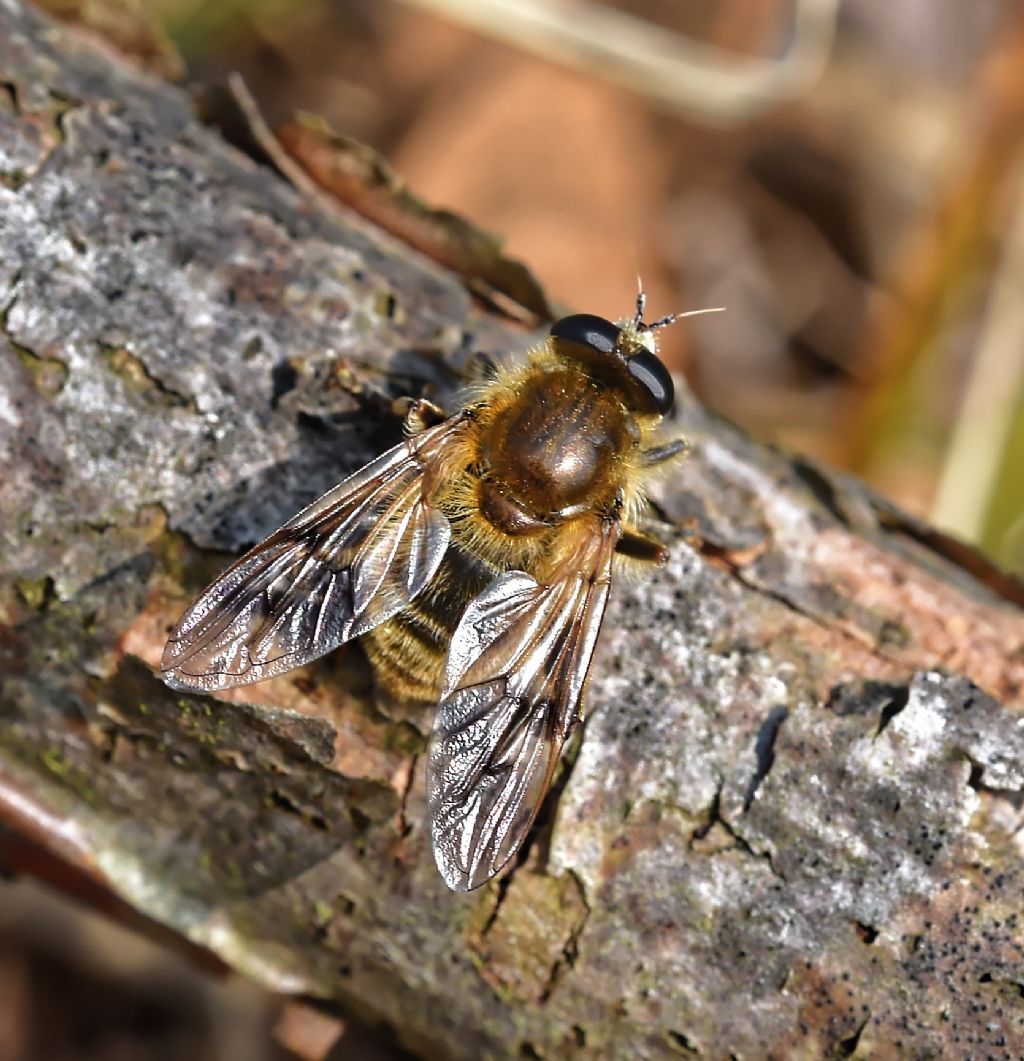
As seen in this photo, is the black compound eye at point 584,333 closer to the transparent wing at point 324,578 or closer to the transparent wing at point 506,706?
the transparent wing at point 324,578

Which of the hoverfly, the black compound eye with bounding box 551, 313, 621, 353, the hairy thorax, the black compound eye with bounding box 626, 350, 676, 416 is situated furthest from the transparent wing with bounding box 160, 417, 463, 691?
the black compound eye with bounding box 626, 350, 676, 416

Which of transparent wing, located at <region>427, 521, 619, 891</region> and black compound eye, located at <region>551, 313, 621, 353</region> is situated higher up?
black compound eye, located at <region>551, 313, 621, 353</region>

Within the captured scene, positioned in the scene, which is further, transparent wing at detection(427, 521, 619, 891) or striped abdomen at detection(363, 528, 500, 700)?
striped abdomen at detection(363, 528, 500, 700)

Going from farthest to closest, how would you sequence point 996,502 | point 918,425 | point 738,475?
point 918,425 → point 996,502 → point 738,475

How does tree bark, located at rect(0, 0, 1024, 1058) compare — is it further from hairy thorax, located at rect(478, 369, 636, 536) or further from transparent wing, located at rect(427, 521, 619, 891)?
hairy thorax, located at rect(478, 369, 636, 536)

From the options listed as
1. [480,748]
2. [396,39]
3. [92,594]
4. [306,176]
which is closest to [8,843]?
[92,594]

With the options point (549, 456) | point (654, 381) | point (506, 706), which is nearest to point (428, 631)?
point (506, 706)

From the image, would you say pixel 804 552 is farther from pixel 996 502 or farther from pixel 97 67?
pixel 996 502
